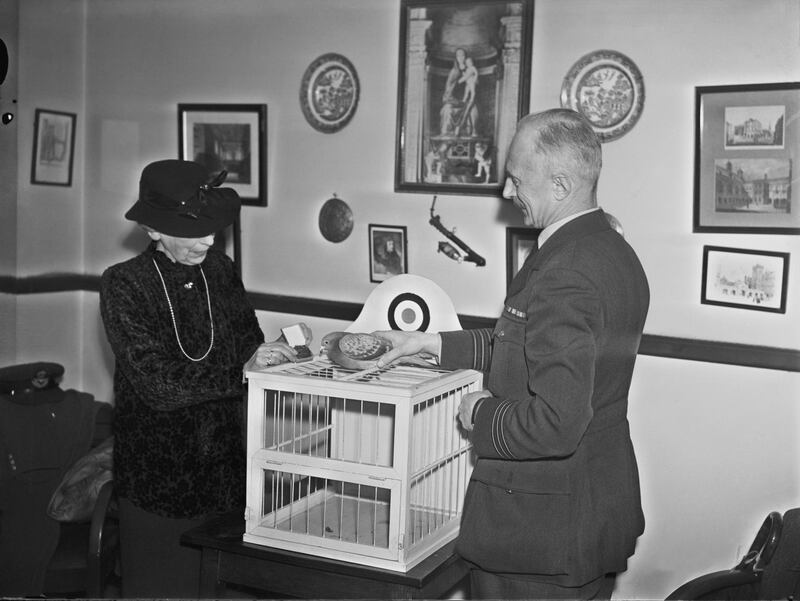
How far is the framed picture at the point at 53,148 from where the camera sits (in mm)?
3859

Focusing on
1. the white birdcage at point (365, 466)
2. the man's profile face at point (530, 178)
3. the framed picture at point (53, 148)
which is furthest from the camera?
the framed picture at point (53, 148)

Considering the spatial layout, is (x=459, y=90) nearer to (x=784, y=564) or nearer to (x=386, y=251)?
(x=386, y=251)

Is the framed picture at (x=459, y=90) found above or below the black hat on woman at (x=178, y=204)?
above

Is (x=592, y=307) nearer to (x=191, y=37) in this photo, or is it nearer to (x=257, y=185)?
(x=257, y=185)

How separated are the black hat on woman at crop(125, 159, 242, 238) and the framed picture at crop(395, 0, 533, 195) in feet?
3.06

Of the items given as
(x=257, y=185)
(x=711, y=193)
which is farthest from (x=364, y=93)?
(x=711, y=193)

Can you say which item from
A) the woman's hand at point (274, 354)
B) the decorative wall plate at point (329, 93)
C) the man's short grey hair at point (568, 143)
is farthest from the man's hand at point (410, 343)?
the decorative wall plate at point (329, 93)

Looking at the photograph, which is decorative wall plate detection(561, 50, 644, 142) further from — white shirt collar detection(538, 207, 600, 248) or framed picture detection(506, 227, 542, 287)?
white shirt collar detection(538, 207, 600, 248)

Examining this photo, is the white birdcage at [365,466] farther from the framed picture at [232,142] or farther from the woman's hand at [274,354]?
the framed picture at [232,142]

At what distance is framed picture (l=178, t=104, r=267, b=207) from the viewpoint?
3.65 meters

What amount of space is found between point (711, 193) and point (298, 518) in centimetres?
150

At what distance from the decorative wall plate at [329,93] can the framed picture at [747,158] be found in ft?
4.02

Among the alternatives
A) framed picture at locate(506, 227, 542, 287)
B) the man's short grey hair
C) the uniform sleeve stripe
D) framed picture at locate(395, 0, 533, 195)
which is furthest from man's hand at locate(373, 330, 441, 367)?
framed picture at locate(395, 0, 533, 195)

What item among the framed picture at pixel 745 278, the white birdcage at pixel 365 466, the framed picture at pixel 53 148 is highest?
the framed picture at pixel 53 148
